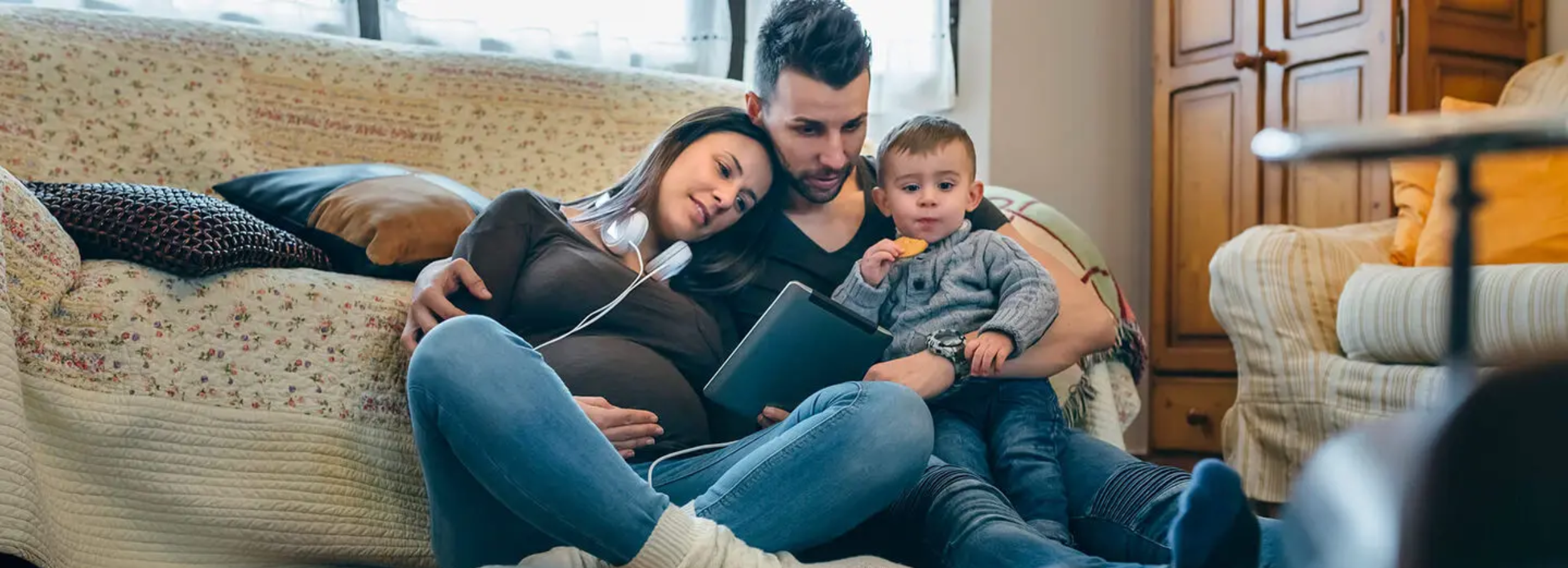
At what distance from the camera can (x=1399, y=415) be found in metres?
0.54

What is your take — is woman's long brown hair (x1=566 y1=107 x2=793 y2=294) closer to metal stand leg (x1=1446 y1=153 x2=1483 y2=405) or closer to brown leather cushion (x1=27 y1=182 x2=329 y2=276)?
brown leather cushion (x1=27 y1=182 x2=329 y2=276)

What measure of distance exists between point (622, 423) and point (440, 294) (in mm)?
262

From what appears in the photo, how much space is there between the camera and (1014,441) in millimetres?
1307

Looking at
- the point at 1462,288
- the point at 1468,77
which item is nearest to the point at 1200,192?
the point at 1468,77

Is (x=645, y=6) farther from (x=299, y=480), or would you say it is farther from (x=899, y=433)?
(x=899, y=433)

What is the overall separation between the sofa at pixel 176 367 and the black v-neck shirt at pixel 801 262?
0.69 ft

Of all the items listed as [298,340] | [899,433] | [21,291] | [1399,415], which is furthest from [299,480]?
[1399,415]

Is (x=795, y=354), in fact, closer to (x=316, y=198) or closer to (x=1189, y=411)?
(x=316, y=198)

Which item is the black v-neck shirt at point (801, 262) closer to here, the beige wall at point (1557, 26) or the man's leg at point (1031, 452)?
the man's leg at point (1031, 452)

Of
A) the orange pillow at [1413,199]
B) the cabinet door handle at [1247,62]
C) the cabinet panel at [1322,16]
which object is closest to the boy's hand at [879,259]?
the orange pillow at [1413,199]

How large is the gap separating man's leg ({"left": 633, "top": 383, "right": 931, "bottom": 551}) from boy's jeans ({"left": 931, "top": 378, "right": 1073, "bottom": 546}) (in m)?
0.15

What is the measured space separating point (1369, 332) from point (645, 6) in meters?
1.73

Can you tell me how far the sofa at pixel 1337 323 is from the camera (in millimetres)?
1821

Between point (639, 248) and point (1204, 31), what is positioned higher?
point (1204, 31)
